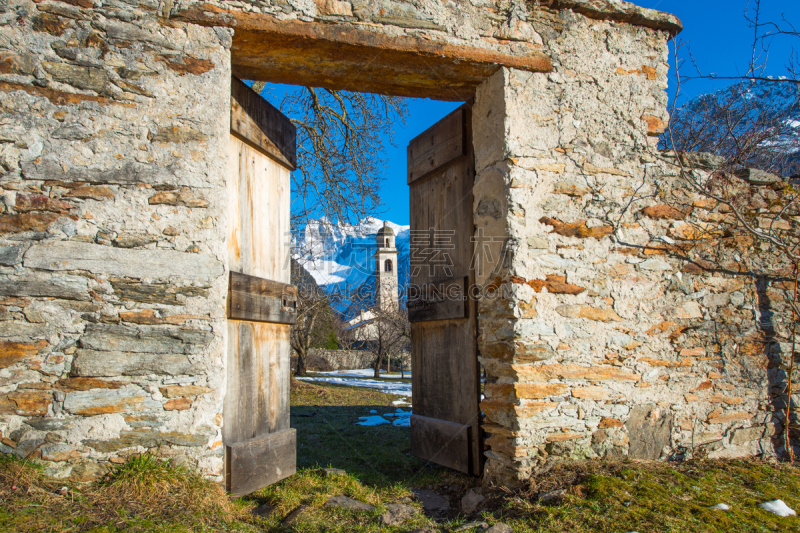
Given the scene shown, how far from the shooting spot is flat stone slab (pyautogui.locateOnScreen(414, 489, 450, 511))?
321 cm

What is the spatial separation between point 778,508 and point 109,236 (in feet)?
13.0

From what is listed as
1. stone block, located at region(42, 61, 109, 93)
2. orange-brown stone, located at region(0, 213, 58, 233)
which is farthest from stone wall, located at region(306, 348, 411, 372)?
stone block, located at region(42, 61, 109, 93)

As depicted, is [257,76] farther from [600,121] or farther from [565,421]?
[565,421]

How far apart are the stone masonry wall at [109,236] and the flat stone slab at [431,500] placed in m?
1.38

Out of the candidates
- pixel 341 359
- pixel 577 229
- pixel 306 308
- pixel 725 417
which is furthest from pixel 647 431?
pixel 341 359

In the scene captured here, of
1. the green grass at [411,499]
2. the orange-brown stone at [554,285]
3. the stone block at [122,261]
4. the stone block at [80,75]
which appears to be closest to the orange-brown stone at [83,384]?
the green grass at [411,499]

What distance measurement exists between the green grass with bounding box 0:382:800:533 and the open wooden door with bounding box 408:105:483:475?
1.11ft

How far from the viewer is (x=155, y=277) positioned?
273 cm

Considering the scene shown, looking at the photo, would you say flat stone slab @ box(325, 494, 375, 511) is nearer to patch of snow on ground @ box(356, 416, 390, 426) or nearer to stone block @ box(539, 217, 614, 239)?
stone block @ box(539, 217, 614, 239)

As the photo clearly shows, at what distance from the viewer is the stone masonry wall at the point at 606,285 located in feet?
10.3

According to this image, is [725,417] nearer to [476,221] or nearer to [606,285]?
[606,285]

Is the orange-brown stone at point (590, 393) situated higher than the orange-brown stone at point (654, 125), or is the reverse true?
the orange-brown stone at point (654, 125)

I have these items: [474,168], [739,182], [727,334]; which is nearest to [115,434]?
[474,168]

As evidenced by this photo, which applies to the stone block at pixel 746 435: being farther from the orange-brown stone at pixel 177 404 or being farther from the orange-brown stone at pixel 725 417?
the orange-brown stone at pixel 177 404
